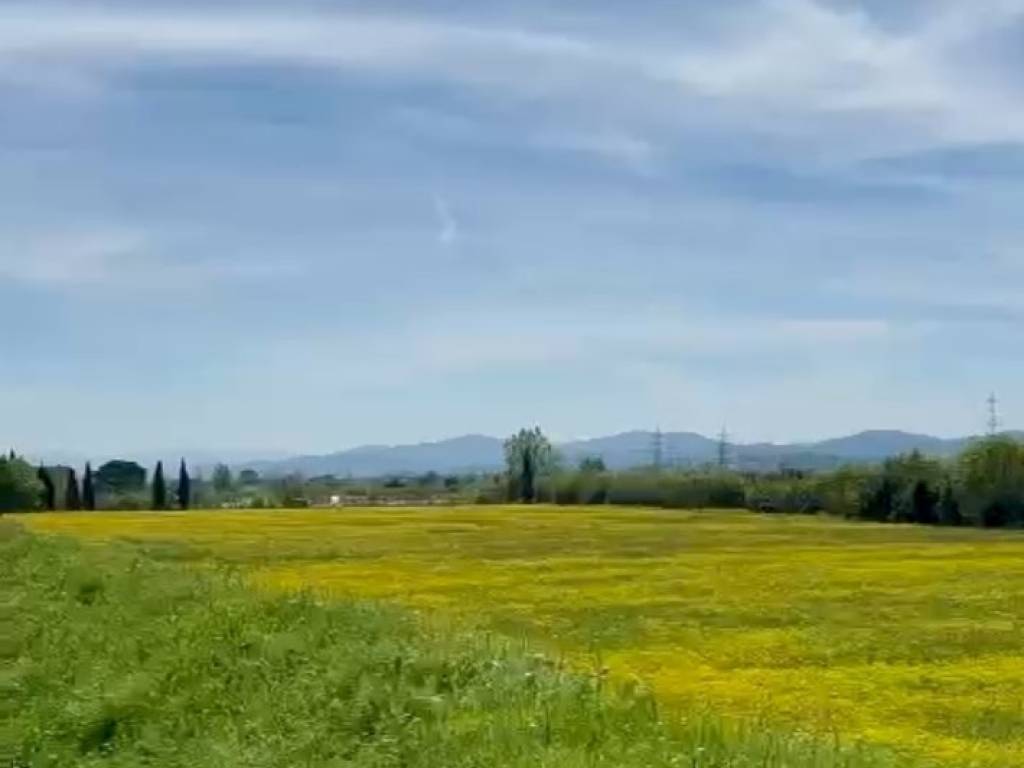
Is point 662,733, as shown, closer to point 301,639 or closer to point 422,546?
point 301,639

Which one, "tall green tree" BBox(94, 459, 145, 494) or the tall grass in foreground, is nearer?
the tall grass in foreground

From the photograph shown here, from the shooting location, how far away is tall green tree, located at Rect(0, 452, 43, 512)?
96.4 m

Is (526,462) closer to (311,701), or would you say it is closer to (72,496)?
(72,496)

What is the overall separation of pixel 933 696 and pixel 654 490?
93.4 m

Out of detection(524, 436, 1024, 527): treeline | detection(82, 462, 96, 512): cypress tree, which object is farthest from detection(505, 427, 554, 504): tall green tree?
detection(82, 462, 96, 512): cypress tree

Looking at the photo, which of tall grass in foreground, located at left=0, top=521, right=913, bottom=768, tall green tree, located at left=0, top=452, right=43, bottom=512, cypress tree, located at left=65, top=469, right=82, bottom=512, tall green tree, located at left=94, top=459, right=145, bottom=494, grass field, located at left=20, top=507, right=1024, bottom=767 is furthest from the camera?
tall green tree, located at left=94, top=459, right=145, bottom=494

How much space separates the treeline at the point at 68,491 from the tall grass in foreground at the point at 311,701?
245ft

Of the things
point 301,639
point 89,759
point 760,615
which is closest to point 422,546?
point 760,615

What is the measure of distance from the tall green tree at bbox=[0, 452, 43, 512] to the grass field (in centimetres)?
2868

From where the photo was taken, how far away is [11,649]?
941 inches

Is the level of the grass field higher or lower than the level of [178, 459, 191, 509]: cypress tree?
lower

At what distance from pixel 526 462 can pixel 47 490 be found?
134ft

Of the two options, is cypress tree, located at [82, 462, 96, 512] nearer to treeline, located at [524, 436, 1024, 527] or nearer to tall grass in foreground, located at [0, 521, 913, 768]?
treeline, located at [524, 436, 1024, 527]

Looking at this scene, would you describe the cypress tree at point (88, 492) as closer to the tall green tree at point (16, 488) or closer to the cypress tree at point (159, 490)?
the cypress tree at point (159, 490)
